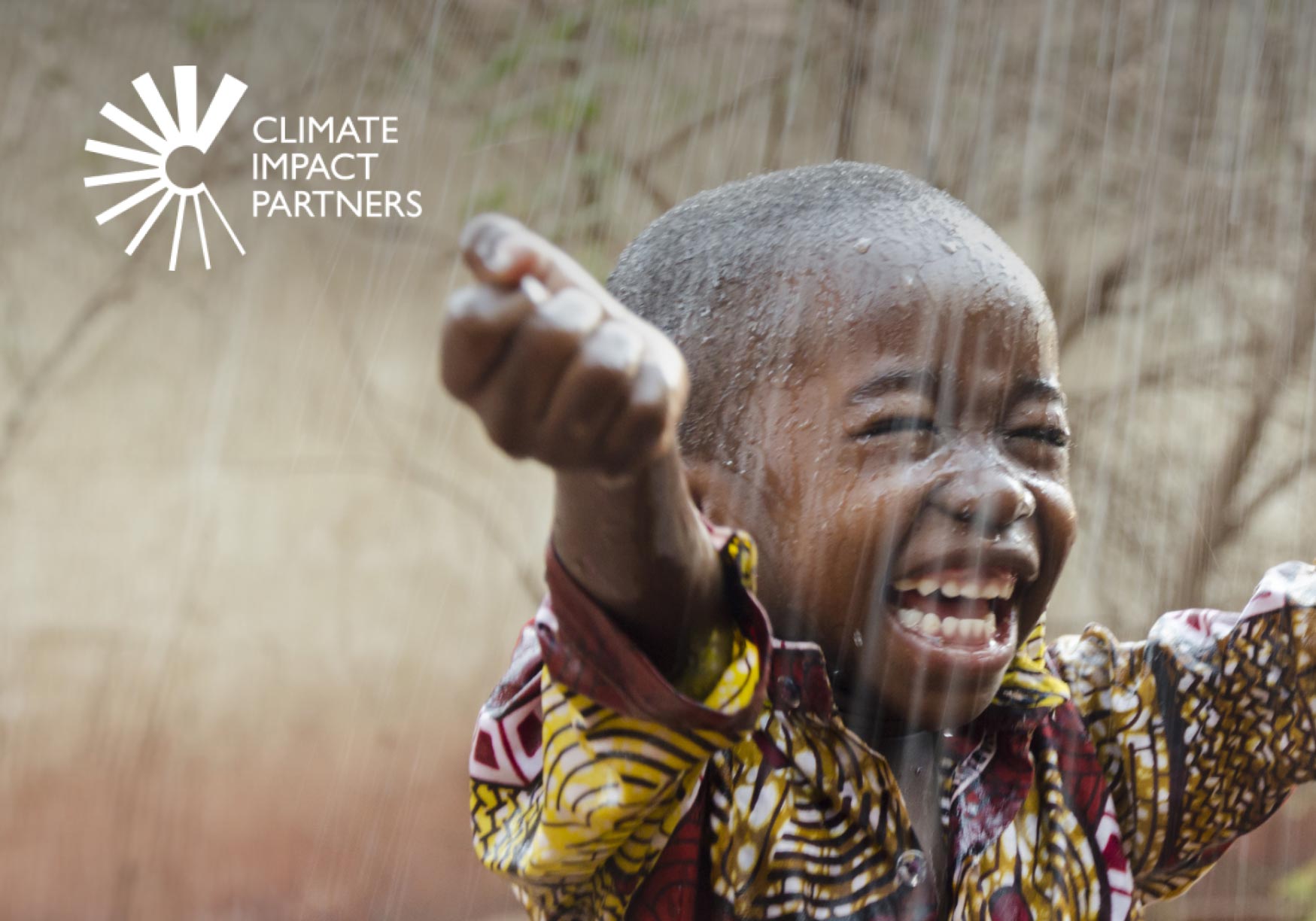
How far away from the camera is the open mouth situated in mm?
1009

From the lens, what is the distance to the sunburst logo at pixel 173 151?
3754 millimetres

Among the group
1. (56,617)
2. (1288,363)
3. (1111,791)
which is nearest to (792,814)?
(1111,791)

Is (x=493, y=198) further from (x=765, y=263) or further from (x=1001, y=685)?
(x=1001, y=685)

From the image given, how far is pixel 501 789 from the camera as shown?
1.07 m

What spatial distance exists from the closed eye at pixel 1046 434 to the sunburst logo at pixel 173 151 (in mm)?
3190

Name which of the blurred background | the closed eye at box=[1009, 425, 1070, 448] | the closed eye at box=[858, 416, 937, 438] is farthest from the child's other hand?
the blurred background

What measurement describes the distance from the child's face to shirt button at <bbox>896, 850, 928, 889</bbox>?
12 centimetres

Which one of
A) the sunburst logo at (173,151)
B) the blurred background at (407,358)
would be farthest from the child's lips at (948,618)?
the sunburst logo at (173,151)

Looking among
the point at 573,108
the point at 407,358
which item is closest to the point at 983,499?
the point at 573,108

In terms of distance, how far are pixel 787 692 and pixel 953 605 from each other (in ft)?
0.51

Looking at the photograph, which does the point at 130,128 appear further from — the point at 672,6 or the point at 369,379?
the point at 672,6

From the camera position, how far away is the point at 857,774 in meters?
1.07

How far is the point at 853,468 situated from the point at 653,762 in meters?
0.29

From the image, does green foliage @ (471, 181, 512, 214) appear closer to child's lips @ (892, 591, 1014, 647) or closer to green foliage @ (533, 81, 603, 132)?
green foliage @ (533, 81, 603, 132)
